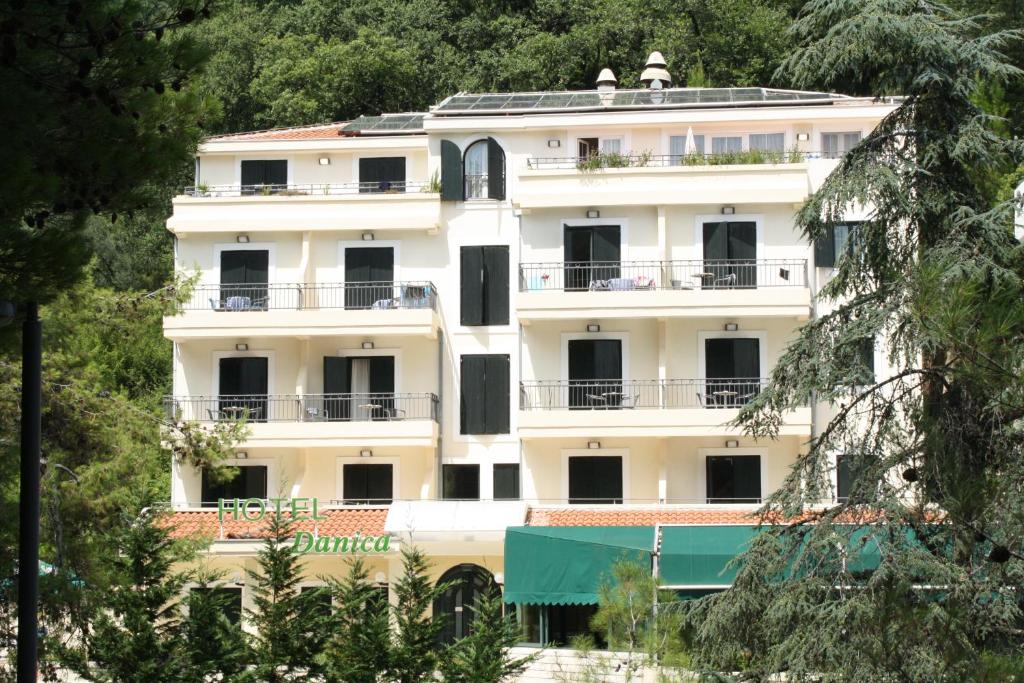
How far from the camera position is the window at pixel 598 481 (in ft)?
125

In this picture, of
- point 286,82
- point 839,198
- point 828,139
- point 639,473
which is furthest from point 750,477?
point 286,82

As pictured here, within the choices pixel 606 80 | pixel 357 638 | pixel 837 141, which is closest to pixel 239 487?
pixel 606 80

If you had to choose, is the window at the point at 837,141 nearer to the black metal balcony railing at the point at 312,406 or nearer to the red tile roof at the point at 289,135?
the black metal balcony railing at the point at 312,406

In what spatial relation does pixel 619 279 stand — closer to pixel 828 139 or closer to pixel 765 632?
pixel 828 139

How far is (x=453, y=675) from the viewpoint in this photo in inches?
745

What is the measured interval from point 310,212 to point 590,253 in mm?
7130

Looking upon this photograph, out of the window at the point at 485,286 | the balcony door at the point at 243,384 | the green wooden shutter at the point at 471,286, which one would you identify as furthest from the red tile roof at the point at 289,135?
the balcony door at the point at 243,384

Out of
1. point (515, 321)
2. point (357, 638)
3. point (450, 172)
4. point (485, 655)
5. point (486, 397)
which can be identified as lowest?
point (485, 655)

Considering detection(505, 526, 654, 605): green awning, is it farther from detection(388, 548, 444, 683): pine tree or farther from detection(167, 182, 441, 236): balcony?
detection(388, 548, 444, 683): pine tree

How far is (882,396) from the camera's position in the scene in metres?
19.5

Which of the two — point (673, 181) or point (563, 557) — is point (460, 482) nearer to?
point (563, 557)

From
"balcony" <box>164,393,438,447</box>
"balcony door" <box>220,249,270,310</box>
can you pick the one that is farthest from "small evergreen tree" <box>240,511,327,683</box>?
"balcony door" <box>220,249,270,310</box>

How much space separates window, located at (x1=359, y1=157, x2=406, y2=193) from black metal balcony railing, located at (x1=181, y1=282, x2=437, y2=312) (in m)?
3.10

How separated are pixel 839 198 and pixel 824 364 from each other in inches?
85.3
